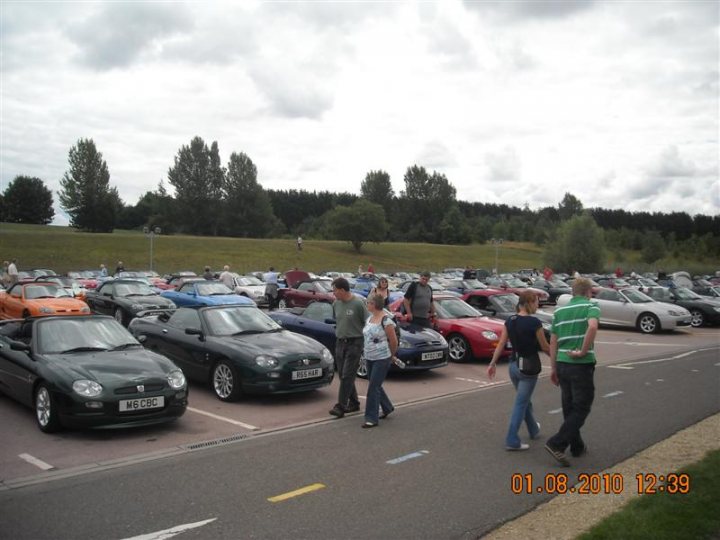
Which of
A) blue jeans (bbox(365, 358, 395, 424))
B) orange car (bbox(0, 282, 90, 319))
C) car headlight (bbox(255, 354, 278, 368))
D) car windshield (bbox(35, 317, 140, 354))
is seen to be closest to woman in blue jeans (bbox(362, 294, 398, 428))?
blue jeans (bbox(365, 358, 395, 424))

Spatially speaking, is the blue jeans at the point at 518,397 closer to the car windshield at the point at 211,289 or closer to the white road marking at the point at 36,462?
the white road marking at the point at 36,462

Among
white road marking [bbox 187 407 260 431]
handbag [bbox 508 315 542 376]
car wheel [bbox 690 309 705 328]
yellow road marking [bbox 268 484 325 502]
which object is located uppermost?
handbag [bbox 508 315 542 376]

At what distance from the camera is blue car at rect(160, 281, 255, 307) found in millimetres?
19625

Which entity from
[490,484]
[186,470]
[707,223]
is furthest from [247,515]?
[707,223]

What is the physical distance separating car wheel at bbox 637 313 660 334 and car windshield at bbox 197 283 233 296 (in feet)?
45.3

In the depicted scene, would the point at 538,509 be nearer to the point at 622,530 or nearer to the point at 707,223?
the point at 622,530

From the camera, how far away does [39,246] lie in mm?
59844

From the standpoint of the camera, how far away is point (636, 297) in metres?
21.0

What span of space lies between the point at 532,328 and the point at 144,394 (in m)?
4.48

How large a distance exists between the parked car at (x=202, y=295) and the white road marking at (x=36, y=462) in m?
13.2

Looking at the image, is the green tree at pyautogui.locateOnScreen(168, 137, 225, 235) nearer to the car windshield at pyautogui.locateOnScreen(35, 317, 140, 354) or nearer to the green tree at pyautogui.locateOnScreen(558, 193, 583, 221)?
the green tree at pyautogui.locateOnScreen(558, 193, 583, 221)

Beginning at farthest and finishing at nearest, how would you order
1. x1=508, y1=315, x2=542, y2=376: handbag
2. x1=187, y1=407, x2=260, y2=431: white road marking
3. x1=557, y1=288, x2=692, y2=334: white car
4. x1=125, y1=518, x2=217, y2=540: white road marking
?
x1=557, y1=288, x2=692, y2=334: white car → x1=187, y1=407, x2=260, y2=431: white road marking → x1=508, y1=315, x2=542, y2=376: handbag → x1=125, y1=518, x2=217, y2=540: white road marking

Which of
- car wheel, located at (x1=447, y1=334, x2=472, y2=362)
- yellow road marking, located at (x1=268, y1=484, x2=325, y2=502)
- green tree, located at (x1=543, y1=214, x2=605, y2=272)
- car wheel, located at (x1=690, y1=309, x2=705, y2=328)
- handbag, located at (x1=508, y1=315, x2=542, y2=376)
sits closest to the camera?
yellow road marking, located at (x1=268, y1=484, x2=325, y2=502)

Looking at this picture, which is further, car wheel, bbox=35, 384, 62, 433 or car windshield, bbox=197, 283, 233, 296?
car windshield, bbox=197, 283, 233, 296
